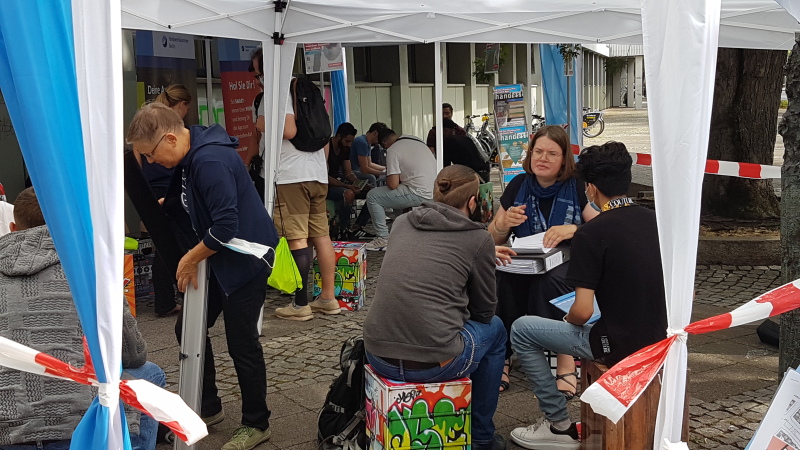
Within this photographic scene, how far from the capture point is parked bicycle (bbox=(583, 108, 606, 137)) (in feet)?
93.1

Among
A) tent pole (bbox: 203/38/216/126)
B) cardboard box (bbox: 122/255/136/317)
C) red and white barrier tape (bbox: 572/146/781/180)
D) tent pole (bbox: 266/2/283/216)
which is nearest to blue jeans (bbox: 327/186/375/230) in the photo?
tent pole (bbox: 203/38/216/126)

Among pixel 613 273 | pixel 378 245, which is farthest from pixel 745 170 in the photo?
pixel 613 273

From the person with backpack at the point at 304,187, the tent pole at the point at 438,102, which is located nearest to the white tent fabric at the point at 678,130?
the person with backpack at the point at 304,187

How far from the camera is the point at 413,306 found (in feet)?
11.5

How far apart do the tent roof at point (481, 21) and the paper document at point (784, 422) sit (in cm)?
415

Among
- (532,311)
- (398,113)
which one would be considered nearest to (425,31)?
(532,311)

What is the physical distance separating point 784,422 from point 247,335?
232 centimetres

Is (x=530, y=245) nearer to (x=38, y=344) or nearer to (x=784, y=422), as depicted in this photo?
(x=784, y=422)

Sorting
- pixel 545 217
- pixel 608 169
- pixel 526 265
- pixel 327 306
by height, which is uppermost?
pixel 608 169

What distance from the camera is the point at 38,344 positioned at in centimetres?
258

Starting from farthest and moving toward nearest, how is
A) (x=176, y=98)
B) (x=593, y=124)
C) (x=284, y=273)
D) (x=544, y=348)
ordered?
(x=593, y=124), (x=176, y=98), (x=284, y=273), (x=544, y=348)

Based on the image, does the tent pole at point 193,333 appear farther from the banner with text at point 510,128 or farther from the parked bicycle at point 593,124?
the parked bicycle at point 593,124

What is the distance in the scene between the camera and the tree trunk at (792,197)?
11.4ft

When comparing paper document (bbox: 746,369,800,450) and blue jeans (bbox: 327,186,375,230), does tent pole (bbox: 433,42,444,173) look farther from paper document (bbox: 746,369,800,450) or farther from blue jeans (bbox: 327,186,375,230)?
paper document (bbox: 746,369,800,450)
